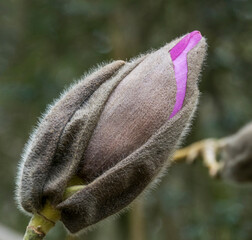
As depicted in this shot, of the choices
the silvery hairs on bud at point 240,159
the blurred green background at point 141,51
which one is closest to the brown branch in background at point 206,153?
the silvery hairs on bud at point 240,159

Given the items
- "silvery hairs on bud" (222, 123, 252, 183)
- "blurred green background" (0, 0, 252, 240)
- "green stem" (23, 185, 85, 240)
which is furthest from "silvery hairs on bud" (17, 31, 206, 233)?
"blurred green background" (0, 0, 252, 240)

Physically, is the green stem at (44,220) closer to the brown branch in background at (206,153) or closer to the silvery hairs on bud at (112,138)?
the silvery hairs on bud at (112,138)

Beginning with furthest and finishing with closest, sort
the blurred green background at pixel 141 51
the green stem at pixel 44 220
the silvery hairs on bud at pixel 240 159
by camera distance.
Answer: the blurred green background at pixel 141 51 → the silvery hairs on bud at pixel 240 159 → the green stem at pixel 44 220

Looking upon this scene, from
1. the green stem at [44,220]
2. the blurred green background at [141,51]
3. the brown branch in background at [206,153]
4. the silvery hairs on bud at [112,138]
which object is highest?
the silvery hairs on bud at [112,138]

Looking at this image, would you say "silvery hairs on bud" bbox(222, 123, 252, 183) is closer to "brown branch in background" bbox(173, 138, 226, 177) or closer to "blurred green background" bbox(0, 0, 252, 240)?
"brown branch in background" bbox(173, 138, 226, 177)

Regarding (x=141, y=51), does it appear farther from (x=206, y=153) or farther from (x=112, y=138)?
(x=112, y=138)

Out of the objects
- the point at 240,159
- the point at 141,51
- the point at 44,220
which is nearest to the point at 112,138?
the point at 44,220

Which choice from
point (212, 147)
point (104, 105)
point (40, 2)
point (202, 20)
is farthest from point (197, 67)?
point (40, 2)
